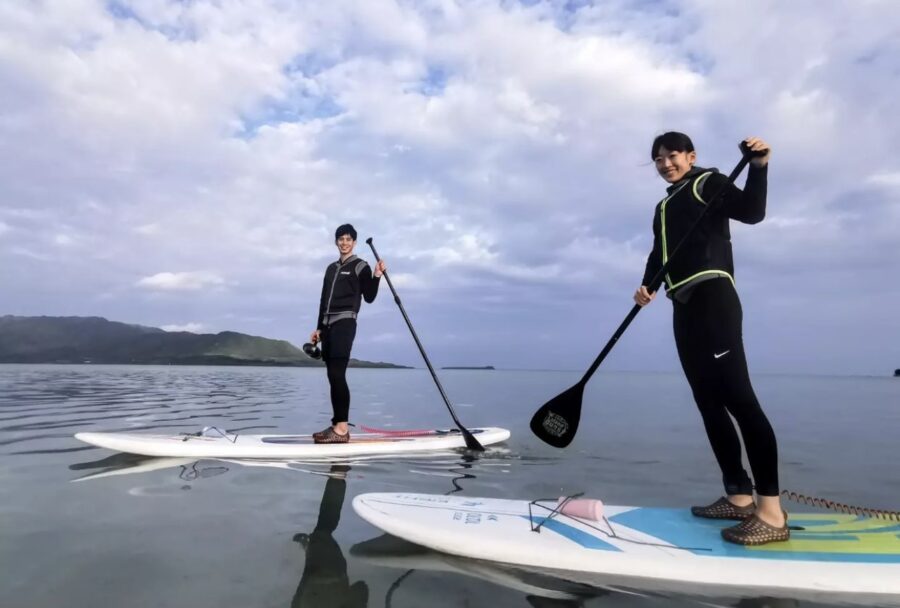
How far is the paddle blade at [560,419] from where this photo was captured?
179 inches

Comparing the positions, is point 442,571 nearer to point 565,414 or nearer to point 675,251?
point 565,414

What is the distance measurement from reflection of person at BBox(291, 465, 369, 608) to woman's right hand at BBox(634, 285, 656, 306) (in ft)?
8.99

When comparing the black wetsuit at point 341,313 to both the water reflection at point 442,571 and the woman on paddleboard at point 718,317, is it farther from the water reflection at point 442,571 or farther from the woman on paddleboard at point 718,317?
the woman on paddleboard at point 718,317

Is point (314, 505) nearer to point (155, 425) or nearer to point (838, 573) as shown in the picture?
point (838, 573)

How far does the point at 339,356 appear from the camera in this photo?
712 cm

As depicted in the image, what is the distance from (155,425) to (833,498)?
10.7 metres

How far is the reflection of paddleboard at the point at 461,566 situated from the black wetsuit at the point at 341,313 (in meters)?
3.72

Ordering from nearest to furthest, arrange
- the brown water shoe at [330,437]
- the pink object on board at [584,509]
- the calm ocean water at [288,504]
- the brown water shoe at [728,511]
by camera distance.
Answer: the calm ocean water at [288,504], the pink object on board at [584,509], the brown water shoe at [728,511], the brown water shoe at [330,437]

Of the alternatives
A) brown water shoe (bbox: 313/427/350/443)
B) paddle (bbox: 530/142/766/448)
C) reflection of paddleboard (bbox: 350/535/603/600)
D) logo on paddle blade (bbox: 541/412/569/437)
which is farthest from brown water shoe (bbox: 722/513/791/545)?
brown water shoe (bbox: 313/427/350/443)

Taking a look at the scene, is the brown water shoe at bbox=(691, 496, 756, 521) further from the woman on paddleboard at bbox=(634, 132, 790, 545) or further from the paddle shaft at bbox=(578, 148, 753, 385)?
the paddle shaft at bbox=(578, 148, 753, 385)

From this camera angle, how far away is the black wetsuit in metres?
7.15

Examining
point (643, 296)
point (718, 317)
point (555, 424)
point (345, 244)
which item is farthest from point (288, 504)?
point (345, 244)

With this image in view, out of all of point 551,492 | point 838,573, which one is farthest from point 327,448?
point 838,573

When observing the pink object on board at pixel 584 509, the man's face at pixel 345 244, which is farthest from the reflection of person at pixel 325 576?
the man's face at pixel 345 244
